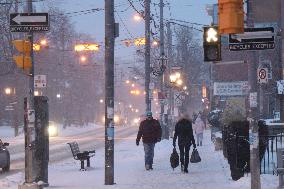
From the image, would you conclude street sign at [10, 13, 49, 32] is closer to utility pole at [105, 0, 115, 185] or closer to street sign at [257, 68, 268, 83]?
utility pole at [105, 0, 115, 185]

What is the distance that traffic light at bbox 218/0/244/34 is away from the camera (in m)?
10.3

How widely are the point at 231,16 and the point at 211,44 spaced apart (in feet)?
7.14

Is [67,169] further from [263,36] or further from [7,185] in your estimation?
[263,36]

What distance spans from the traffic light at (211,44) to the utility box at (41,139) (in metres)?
5.66

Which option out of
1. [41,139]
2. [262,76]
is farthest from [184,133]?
[41,139]

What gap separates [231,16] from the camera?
→ 1028 centimetres

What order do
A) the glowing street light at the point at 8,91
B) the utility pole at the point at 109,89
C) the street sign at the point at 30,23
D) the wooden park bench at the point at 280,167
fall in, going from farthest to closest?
the glowing street light at the point at 8,91, the utility pole at the point at 109,89, the street sign at the point at 30,23, the wooden park bench at the point at 280,167

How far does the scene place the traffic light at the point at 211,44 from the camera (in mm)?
12297

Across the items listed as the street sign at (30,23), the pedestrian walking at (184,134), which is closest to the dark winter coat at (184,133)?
the pedestrian walking at (184,134)

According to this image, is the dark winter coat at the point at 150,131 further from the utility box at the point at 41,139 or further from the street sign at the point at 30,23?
the street sign at the point at 30,23

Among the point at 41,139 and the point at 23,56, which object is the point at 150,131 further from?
the point at 23,56

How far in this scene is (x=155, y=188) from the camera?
616 inches

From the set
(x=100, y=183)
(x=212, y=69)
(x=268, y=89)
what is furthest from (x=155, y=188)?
(x=212, y=69)

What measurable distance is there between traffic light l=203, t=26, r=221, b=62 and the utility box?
5665 millimetres
